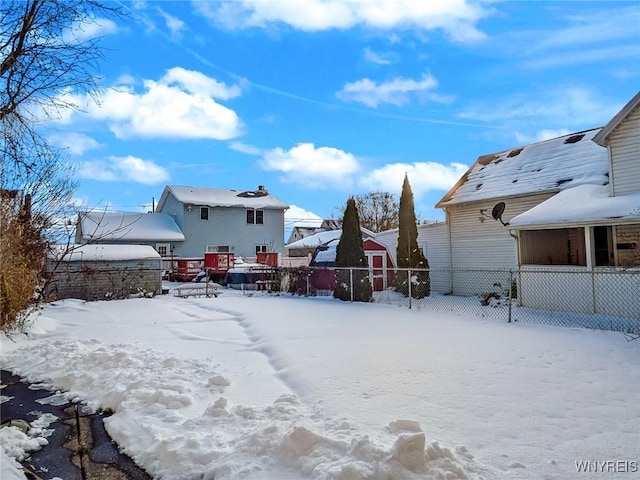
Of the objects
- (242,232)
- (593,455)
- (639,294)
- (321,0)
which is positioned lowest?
(593,455)

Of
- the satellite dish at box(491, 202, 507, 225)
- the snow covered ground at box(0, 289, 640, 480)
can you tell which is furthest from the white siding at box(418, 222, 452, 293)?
the snow covered ground at box(0, 289, 640, 480)

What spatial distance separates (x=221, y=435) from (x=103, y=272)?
43.1 feet

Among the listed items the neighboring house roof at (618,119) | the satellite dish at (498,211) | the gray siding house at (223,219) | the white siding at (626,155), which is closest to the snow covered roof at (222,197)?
the gray siding house at (223,219)

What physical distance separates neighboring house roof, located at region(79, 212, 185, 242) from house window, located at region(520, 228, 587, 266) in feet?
70.1

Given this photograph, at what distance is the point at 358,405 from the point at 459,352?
111 inches

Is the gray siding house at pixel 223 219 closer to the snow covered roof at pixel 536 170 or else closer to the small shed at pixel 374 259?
the small shed at pixel 374 259

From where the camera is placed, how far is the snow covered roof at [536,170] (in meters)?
13.4

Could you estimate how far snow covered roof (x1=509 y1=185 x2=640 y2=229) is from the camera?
10.1 m

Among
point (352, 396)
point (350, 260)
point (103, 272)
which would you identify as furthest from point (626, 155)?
point (103, 272)

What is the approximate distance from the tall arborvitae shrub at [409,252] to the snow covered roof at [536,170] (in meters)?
1.37

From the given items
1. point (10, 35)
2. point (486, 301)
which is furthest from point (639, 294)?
point (10, 35)

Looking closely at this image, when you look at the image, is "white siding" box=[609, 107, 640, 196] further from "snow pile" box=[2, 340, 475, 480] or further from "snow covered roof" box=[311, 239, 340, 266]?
"snow pile" box=[2, 340, 475, 480]

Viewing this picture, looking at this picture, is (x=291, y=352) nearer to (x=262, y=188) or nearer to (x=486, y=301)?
(x=486, y=301)

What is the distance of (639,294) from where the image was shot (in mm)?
9688
